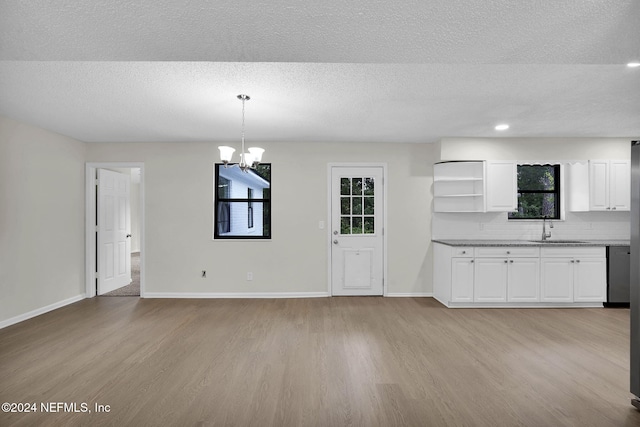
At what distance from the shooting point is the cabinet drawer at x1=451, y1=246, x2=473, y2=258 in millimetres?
4660

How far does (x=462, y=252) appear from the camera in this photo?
15.3 ft

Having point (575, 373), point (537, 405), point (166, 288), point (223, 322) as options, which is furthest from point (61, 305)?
point (575, 373)

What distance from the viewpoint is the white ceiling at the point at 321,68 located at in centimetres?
162

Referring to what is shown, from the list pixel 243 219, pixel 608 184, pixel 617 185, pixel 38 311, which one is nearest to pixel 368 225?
pixel 243 219

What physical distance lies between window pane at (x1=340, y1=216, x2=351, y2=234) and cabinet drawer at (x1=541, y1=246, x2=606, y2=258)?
8.89 feet

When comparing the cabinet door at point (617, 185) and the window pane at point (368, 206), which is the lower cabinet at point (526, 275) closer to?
the cabinet door at point (617, 185)

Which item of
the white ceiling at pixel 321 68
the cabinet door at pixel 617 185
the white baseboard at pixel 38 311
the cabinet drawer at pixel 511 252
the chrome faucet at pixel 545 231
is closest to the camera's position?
the white ceiling at pixel 321 68

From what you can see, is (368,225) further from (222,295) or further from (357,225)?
(222,295)

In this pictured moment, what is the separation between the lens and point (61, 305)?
4711mm

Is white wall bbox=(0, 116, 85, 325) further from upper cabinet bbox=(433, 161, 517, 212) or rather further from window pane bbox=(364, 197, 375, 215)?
upper cabinet bbox=(433, 161, 517, 212)

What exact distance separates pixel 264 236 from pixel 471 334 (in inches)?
124

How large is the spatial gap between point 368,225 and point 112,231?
4223 mm

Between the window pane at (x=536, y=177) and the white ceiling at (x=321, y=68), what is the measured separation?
69 centimetres

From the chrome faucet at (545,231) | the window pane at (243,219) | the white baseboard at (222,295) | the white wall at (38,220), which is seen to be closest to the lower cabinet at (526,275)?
the chrome faucet at (545,231)
